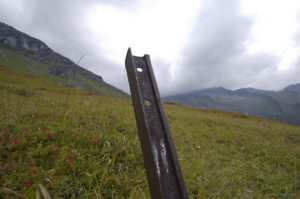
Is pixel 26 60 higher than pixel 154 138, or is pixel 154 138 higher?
pixel 26 60

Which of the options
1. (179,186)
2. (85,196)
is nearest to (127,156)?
(85,196)

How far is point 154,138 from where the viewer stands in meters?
1.42

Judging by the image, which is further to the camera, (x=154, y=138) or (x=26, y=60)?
(x=26, y=60)

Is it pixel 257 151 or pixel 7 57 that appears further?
pixel 7 57

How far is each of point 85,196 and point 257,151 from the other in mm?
6223

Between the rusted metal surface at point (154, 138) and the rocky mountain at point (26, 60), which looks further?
the rocky mountain at point (26, 60)

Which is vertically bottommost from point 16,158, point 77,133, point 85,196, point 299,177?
point 299,177

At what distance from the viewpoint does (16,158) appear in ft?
6.81

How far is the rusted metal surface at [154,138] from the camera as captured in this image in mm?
1273

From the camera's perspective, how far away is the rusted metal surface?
127 cm

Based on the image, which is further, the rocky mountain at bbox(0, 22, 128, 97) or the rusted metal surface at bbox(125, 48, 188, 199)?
the rocky mountain at bbox(0, 22, 128, 97)

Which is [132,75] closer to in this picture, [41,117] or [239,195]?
[239,195]

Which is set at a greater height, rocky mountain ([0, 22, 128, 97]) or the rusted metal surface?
rocky mountain ([0, 22, 128, 97])

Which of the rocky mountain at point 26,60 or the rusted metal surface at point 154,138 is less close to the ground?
the rocky mountain at point 26,60
